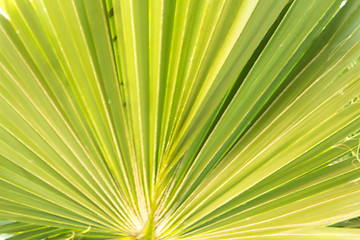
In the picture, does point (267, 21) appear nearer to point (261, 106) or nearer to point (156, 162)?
point (261, 106)

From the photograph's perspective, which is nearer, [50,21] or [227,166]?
[50,21]

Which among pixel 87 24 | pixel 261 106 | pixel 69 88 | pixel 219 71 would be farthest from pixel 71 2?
pixel 261 106

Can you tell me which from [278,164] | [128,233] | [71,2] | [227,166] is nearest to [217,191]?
[227,166]

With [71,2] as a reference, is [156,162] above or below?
below

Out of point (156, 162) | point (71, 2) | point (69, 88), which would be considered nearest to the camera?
point (71, 2)

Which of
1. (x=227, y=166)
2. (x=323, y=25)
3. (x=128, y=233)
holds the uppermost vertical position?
(x=323, y=25)

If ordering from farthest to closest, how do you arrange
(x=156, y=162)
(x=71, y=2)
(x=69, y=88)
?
(x=156, y=162)
(x=69, y=88)
(x=71, y=2)

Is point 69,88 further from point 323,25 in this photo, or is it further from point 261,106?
point 323,25
